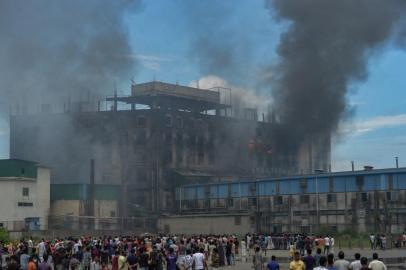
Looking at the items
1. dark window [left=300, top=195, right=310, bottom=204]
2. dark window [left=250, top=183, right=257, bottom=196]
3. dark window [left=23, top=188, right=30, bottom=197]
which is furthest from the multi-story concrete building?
dark window [left=300, top=195, right=310, bottom=204]

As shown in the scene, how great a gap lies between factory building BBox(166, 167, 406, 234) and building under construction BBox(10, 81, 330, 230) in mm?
10107

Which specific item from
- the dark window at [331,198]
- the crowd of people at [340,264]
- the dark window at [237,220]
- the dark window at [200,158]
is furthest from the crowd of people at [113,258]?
the dark window at [200,158]

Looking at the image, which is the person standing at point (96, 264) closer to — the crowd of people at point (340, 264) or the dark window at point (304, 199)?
the crowd of people at point (340, 264)

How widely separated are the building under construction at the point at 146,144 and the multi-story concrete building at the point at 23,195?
13945 mm

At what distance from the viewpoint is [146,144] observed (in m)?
102

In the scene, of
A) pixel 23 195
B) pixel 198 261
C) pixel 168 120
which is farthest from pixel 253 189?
pixel 198 261

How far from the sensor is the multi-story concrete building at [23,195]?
258 feet

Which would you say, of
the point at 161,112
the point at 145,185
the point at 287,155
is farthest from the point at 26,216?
the point at 287,155

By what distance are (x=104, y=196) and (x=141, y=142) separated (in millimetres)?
12872

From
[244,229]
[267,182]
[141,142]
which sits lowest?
[244,229]

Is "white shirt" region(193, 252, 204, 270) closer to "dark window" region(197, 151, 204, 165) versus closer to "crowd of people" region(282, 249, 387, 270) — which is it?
"crowd of people" region(282, 249, 387, 270)

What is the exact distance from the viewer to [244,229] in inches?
3140

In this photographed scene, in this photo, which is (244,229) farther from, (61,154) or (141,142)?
(61,154)

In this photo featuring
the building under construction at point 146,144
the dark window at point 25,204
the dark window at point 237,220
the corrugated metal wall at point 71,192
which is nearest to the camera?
the dark window at point 237,220
